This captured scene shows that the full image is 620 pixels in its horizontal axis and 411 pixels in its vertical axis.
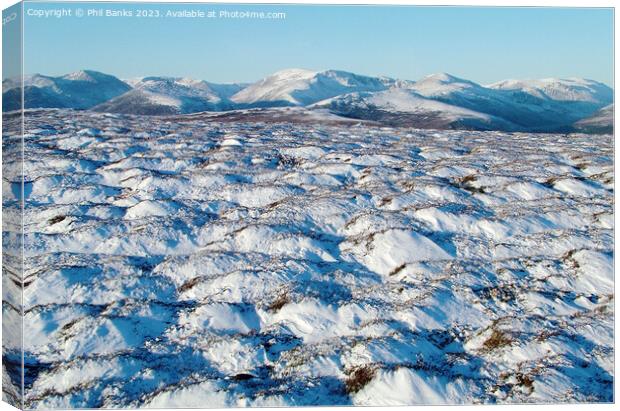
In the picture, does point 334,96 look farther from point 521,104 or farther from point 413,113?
point 413,113

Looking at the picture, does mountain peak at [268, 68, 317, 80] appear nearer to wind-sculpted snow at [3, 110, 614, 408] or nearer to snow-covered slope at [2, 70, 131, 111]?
wind-sculpted snow at [3, 110, 614, 408]

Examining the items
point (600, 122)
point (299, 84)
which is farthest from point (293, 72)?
point (600, 122)

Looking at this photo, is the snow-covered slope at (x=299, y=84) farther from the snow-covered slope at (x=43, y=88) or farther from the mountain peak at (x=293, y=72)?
the snow-covered slope at (x=43, y=88)

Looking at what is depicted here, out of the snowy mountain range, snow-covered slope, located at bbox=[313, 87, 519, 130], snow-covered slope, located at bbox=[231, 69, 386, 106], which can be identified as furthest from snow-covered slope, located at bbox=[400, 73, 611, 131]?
snow-covered slope, located at bbox=[231, 69, 386, 106]

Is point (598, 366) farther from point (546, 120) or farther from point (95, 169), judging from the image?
point (546, 120)

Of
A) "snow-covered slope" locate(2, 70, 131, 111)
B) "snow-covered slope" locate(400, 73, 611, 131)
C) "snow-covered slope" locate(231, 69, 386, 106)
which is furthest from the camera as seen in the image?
"snow-covered slope" locate(400, 73, 611, 131)

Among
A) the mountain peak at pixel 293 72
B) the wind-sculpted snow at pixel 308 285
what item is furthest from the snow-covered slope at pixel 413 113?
the mountain peak at pixel 293 72
